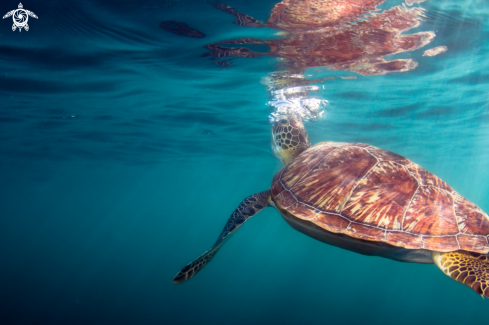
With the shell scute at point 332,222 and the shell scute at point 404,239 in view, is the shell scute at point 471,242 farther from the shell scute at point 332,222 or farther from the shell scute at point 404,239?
the shell scute at point 332,222

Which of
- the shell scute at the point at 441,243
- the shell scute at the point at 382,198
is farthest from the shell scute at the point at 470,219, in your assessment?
the shell scute at the point at 382,198

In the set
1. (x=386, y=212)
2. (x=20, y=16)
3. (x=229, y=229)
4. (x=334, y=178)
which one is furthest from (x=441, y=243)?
(x=20, y=16)

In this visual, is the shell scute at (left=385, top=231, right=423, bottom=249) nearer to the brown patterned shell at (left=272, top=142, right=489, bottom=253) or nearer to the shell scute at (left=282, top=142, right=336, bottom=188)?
the brown patterned shell at (left=272, top=142, right=489, bottom=253)

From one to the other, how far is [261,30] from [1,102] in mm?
12339

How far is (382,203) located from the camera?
11.8 feet

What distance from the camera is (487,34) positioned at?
6844 millimetres

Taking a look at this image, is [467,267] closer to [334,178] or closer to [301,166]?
[334,178]

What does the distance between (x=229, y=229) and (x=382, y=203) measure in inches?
105

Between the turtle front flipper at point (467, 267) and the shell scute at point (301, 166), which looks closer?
the turtle front flipper at point (467, 267)

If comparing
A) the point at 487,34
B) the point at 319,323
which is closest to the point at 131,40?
the point at 487,34

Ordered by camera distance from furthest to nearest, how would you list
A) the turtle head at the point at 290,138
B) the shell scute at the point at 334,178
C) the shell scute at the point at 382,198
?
the turtle head at the point at 290,138 → the shell scute at the point at 334,178 → the shell scute at the point at 382,198

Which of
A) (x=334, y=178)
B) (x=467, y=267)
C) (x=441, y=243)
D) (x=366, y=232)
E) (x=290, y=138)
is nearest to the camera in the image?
(x=467, y=267)

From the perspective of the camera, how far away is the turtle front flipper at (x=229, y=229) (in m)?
4.19

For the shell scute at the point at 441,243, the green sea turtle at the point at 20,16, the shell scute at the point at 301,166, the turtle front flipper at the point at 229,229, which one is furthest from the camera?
the green sea turtle at the point at 20,16
